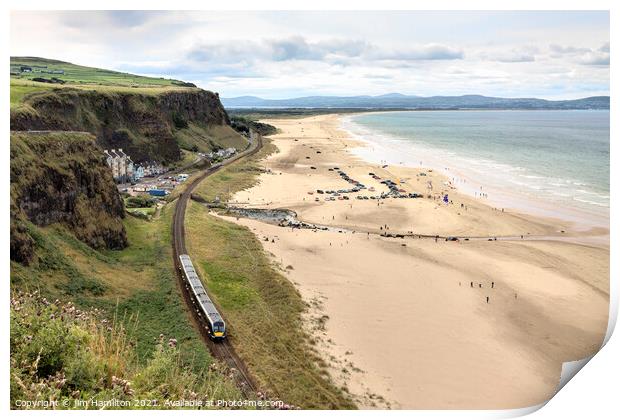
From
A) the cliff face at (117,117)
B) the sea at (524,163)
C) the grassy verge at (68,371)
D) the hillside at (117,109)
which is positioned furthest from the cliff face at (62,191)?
the sea at (524,163)

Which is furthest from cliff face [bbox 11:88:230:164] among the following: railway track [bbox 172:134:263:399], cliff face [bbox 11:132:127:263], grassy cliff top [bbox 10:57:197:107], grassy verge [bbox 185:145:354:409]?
grassy verge [bbox 185:145:354:409]

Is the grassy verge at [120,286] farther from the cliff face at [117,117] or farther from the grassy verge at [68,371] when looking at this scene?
the cliff face at [117,117]

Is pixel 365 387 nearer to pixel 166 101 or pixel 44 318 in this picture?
pixel 44 318

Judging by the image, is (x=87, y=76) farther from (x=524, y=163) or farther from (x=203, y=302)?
(x=524, y=163)

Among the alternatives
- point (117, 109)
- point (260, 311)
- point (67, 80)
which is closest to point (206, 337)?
point (260, 311)

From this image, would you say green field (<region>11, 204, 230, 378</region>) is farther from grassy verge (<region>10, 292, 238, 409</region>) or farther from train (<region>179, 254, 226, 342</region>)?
grassy verge (<region>10, 292, 238, 409</region>)
